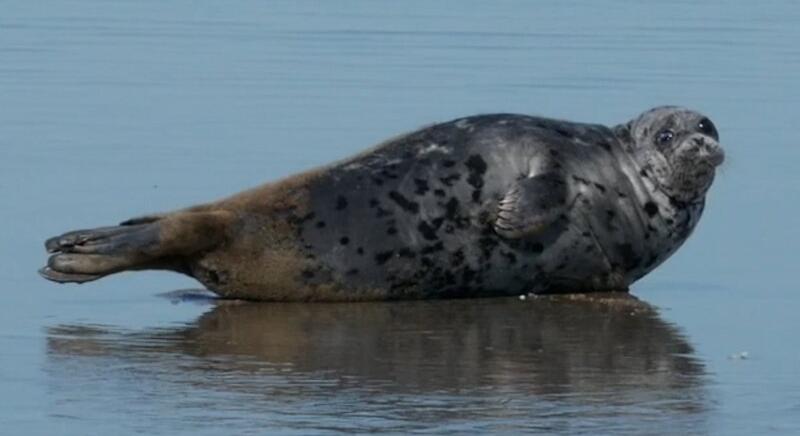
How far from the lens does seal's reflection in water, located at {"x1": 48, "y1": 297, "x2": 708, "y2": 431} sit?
683 centimetres

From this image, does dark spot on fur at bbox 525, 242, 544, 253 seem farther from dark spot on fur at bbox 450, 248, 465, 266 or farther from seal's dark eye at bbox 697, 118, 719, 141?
seal's dark eye at bbox 697, 118, 719, 141

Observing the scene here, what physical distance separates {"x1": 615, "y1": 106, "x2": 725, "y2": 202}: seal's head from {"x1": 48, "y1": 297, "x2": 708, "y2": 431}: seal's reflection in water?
0.87 metres

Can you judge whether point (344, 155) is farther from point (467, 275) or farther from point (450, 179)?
point (467, 275)

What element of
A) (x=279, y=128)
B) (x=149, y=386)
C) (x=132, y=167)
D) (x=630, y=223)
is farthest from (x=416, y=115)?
(x=149, y=386)

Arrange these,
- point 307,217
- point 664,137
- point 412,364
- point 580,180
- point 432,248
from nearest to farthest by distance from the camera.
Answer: point 412,364
point 307,217
point 432,248
point 580,180
point 664,137

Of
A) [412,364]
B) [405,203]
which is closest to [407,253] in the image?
[405,203]

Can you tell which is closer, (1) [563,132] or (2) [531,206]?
(2) [531,206]

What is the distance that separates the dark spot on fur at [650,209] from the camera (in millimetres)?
9711

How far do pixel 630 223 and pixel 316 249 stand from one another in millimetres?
1281

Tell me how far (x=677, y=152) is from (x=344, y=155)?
6.14ft

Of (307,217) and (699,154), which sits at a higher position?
(699,154)

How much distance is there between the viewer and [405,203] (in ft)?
30.3

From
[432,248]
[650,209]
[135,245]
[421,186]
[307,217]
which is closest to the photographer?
[135,245]

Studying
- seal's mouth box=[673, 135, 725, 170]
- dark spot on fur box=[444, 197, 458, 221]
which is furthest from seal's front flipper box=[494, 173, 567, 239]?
seal's mouth box=[673, 135, 725, 170]
